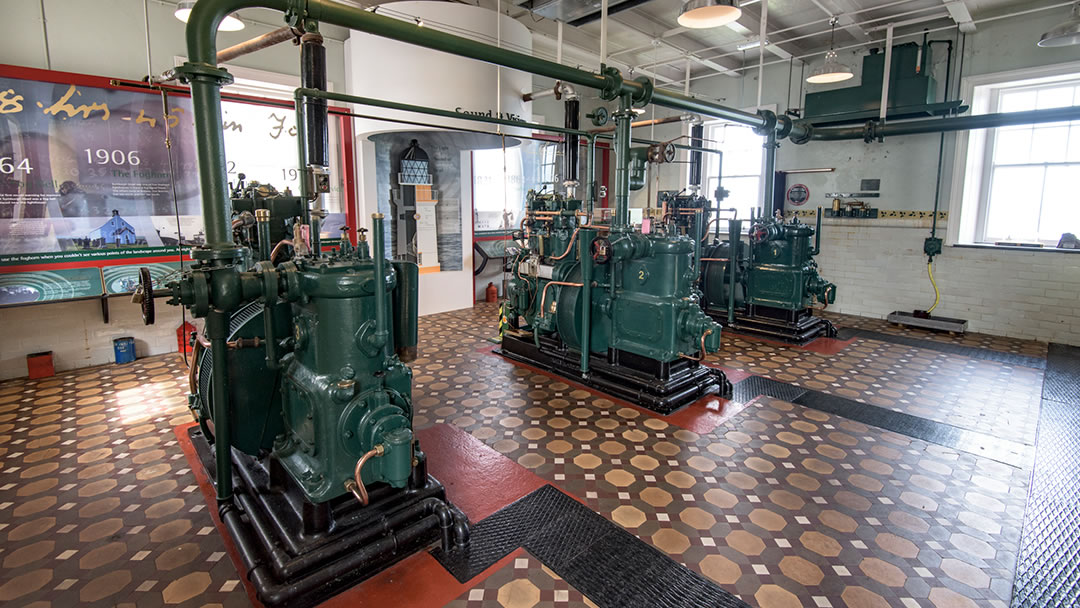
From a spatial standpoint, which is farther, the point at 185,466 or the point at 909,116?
the point at 909,116

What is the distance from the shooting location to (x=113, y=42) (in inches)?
188

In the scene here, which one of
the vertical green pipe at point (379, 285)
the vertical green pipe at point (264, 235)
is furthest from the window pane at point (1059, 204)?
the vertical green pipe at point (264, 235)

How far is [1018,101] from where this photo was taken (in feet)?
20.9

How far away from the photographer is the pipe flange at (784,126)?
6.30 m

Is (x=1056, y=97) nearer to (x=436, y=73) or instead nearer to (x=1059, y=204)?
(x=1059, y=204)

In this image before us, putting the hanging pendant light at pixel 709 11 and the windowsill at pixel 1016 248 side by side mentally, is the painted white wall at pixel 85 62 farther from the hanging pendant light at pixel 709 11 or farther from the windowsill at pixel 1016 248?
the windowsill at pixel 1016 248

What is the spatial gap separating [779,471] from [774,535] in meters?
0.68

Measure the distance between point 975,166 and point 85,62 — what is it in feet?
31.4

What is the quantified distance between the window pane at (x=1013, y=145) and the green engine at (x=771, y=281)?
8.62 feet

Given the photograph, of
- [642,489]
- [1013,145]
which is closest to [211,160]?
[642,489]

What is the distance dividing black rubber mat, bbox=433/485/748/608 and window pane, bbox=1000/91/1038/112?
7.32 meters

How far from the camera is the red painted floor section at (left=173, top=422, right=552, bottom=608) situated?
2078 millimetres

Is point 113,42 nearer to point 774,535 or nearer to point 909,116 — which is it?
point 774,535

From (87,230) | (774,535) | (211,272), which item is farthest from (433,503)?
(87,230)
